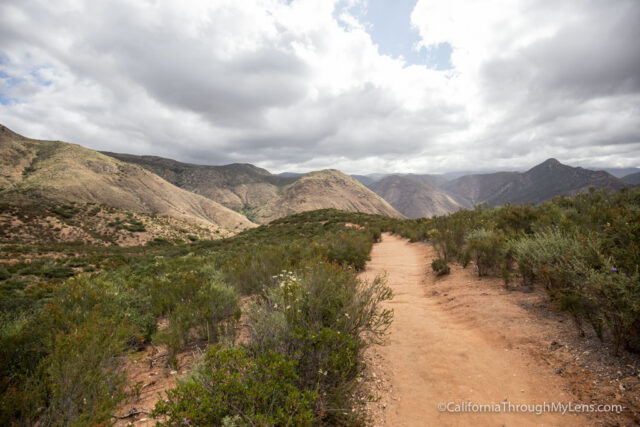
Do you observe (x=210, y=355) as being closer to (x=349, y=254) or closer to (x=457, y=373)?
(x=457, y=373)

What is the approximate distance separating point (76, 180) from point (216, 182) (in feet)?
376

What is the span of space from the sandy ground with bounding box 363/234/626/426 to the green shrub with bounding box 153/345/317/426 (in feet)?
4.14

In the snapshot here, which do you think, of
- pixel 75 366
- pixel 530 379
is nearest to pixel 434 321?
pixel 530 379

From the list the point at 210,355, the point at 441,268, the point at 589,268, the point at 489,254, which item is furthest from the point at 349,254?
the point at 210,355

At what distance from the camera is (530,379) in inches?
125

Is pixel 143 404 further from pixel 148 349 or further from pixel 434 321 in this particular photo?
pixel 434 321

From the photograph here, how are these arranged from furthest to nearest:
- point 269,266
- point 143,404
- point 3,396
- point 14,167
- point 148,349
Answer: point 14,167 → point 269,266 → point 148,349 → point 143,404 → point 3,396

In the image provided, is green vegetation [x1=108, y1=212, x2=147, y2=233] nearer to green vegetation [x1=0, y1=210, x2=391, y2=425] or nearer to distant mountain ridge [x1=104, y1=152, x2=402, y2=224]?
green vegetation [x1=0, y1=210, x2=391, y2=425]

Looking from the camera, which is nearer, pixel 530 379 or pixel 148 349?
pixel 530 379

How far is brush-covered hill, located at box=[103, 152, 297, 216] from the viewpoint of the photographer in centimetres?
15412

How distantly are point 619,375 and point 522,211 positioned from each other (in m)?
9.20

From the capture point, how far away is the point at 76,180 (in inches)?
2154

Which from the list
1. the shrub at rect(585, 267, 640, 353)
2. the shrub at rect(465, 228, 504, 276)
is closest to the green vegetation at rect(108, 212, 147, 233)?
the shrub at rect(465, 228, 504, 276)

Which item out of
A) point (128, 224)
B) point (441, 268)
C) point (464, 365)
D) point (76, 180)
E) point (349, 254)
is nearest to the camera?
point (464, 365)
